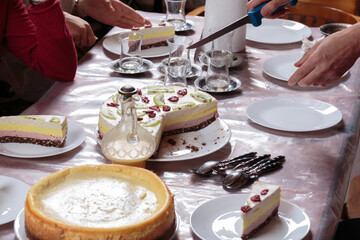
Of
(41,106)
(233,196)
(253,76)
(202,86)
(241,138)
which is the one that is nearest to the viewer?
(233,196)

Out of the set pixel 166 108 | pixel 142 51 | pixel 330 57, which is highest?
pixel 330 57

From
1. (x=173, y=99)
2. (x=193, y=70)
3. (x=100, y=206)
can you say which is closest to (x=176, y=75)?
(x=173, y=99)

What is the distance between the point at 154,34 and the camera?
233 cm

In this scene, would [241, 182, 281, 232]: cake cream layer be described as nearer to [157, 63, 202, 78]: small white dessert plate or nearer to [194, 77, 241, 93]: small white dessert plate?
[194, 77, 241, 93]: small white dessert plate

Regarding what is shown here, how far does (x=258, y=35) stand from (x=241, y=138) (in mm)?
1041

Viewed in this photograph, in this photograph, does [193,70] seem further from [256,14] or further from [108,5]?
[108,5]

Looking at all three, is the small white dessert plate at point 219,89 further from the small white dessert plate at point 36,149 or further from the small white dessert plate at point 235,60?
the small white dessert plate at point 36,149

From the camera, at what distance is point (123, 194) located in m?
1.13

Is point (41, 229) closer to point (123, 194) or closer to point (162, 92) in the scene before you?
point (123, 194)

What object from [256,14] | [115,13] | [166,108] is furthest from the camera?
[115,13]

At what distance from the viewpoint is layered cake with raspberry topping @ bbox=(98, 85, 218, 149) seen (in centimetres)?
153

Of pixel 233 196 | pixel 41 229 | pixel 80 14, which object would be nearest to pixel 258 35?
pixel 80 14

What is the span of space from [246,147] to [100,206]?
1.91 ft

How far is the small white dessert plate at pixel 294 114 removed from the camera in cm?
165
